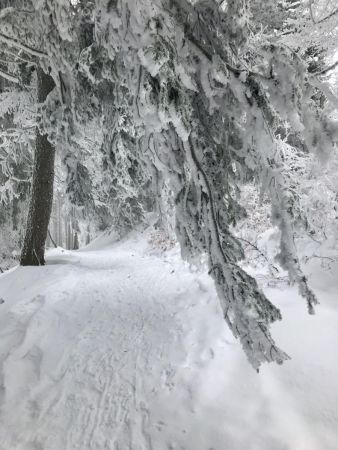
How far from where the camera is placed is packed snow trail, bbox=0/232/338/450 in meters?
3.31

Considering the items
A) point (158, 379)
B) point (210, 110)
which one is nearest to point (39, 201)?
point (158, 379)

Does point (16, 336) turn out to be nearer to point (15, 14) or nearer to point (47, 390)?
point (47, 390)

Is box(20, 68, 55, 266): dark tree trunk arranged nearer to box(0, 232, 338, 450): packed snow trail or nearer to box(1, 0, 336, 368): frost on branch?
box(0, 232, 338, 450): packed snow trail

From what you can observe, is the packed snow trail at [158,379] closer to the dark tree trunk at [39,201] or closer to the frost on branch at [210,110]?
the frost on branch at [210,110]

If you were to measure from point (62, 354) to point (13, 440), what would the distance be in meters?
1.62

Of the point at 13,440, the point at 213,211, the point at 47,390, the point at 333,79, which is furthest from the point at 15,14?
the point at 333,79

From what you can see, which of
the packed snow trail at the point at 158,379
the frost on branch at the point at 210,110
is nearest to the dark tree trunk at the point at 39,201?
the packed snow trail at the point at 158,379

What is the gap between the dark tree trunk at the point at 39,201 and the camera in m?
9.16

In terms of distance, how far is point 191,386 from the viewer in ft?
13.1

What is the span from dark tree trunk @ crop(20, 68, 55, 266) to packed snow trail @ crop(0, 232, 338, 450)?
2411 mm

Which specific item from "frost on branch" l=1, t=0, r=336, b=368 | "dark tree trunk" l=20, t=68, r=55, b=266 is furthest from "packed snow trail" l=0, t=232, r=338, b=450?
"dark tree trunk" l=20, t=68, r=55, b=266

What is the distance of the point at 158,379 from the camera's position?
4297 millimetres

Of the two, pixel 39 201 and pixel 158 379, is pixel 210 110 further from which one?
pixel 39 201

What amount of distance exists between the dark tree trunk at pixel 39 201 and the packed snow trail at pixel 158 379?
7.91ft
